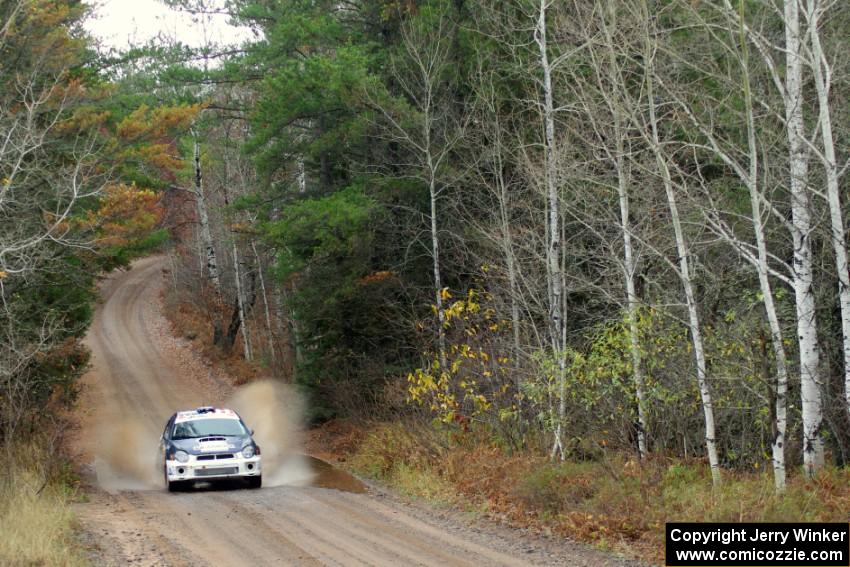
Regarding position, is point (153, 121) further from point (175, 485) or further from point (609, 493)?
point (609, 493)

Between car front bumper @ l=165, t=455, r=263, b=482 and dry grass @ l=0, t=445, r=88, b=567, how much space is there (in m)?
2.08

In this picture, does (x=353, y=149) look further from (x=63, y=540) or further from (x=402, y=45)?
(x=63, y=540)

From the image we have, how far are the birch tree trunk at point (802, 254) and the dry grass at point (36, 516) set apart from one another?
30.3 ft

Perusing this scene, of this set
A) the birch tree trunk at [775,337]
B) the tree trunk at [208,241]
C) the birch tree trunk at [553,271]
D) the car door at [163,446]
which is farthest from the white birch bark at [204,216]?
the birch tree trunk at [775,337]

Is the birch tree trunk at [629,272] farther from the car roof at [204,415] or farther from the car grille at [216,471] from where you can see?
the car roof at [204,415]

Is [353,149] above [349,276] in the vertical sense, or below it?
above

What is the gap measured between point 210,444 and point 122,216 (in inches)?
339

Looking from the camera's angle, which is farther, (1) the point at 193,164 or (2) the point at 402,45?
(1) the point at 193,164

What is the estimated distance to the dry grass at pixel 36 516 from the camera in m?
11.2

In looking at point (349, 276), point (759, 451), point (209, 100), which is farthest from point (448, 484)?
point (209, 100)

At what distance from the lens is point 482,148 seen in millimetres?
24875

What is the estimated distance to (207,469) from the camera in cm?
1936

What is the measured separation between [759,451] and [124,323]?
146 feet

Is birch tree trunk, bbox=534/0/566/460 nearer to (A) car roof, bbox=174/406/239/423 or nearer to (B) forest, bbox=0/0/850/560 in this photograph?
(B) forest, bbox=0/0/850/560
